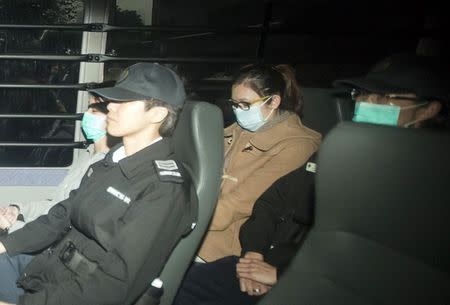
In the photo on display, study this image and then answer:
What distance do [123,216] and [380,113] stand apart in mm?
994

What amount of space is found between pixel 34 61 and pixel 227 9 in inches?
58.0

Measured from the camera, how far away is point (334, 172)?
1116 millimetres

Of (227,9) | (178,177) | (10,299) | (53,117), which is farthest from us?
(227,9)

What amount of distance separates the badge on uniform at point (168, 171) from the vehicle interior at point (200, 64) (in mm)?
98

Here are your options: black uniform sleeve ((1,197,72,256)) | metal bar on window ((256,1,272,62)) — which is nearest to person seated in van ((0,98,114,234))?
black uniform sleeve ((1,197,72,256))

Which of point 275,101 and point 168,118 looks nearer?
point 168,118

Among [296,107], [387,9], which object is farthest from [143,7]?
[387,9]

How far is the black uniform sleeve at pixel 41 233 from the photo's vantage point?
1.75 metres

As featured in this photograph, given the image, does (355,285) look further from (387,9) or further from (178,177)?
(387,9)

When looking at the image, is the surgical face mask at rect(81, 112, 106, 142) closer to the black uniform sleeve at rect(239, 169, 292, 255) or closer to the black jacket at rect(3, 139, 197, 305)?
the black jacket at rect(3, 139, 197, 305)

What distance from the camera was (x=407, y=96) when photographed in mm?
1545

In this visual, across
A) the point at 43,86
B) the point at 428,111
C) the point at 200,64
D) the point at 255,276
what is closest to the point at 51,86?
the point at 43,86

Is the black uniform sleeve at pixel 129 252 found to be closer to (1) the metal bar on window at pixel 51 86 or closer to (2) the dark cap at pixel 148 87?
(2) the dark cap at pixel 148 87

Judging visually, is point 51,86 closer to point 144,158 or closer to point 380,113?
point 144,158
